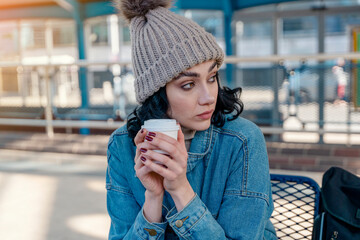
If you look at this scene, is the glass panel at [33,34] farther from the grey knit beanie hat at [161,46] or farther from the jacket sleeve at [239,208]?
the jacket sleeve at [239,208]

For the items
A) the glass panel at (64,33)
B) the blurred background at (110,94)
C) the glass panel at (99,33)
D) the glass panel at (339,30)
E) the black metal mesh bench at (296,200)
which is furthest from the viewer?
the glass panel at (64,33)

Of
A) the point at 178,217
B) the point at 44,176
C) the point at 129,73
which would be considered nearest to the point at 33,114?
the point at 129,73

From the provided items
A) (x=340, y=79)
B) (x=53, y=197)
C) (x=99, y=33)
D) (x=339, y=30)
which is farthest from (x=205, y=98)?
(x=99, y=33)

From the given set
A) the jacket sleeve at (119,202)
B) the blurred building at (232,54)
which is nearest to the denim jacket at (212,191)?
the jacket sleeve at (119,202)

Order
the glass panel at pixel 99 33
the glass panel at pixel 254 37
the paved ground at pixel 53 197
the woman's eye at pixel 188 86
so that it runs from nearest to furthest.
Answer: the woman's eye at pixel 188 86 → the paved ground at pixel 53 197 → the glass panel at pixel 254 37 → the glass panel at pixel 99 33

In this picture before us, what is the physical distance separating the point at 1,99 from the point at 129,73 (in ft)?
9.55

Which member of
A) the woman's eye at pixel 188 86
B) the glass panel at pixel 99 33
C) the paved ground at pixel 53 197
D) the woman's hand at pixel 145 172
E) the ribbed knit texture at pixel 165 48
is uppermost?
the glass panel at pixel 99 33

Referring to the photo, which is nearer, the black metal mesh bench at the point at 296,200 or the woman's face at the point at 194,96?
the woman's face at the point at 194,96

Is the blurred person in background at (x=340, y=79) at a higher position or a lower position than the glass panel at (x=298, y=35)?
lower

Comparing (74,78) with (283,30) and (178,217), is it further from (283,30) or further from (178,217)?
(178,217)

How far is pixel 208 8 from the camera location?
5984 mm

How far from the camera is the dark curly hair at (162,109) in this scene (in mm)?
1168

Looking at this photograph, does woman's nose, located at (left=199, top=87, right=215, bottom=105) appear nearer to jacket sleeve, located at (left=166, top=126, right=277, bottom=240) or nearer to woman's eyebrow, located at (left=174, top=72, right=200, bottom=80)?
woman's eyebrow, located at (left=174, top=72, right=200, bottom=80)

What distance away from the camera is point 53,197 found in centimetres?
317
